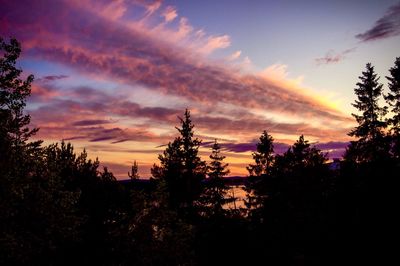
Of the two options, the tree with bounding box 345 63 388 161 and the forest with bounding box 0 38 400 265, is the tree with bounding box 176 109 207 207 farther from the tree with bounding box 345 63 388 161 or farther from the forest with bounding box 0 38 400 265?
the tree with bounding box 345 63 388 161

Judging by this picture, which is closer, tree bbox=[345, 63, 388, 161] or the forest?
the forest

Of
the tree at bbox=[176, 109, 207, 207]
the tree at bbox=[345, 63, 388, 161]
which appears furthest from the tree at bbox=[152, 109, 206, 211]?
the tree at bbox=[345, 63, 388, 161]

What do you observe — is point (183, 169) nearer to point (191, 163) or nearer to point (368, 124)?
point (191, 163)

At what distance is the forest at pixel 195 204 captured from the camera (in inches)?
682

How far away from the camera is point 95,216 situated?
96.3ft

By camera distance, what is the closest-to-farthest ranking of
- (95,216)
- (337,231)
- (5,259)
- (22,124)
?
(5,259), (22,124), (95,216), (337,231)

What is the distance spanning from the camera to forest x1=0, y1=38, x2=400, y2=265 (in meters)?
17.3

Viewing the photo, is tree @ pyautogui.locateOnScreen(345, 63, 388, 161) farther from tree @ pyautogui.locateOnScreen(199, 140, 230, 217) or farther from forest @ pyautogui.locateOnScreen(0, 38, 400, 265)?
tree @ pyautogui.locateOnScreen(199, 140, 230, 217)

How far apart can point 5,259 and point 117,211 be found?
15.1 meters

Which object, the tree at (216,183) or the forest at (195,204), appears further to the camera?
the tree at (216,183)

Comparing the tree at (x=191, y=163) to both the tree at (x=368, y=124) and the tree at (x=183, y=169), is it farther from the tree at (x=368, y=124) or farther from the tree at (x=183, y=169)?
the tree at (x=368, y=124)

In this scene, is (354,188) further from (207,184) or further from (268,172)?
(207,184)

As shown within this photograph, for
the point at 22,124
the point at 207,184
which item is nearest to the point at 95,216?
the point at 22,124

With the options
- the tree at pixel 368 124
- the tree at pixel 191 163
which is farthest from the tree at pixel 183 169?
the tree at pixel 368 124
